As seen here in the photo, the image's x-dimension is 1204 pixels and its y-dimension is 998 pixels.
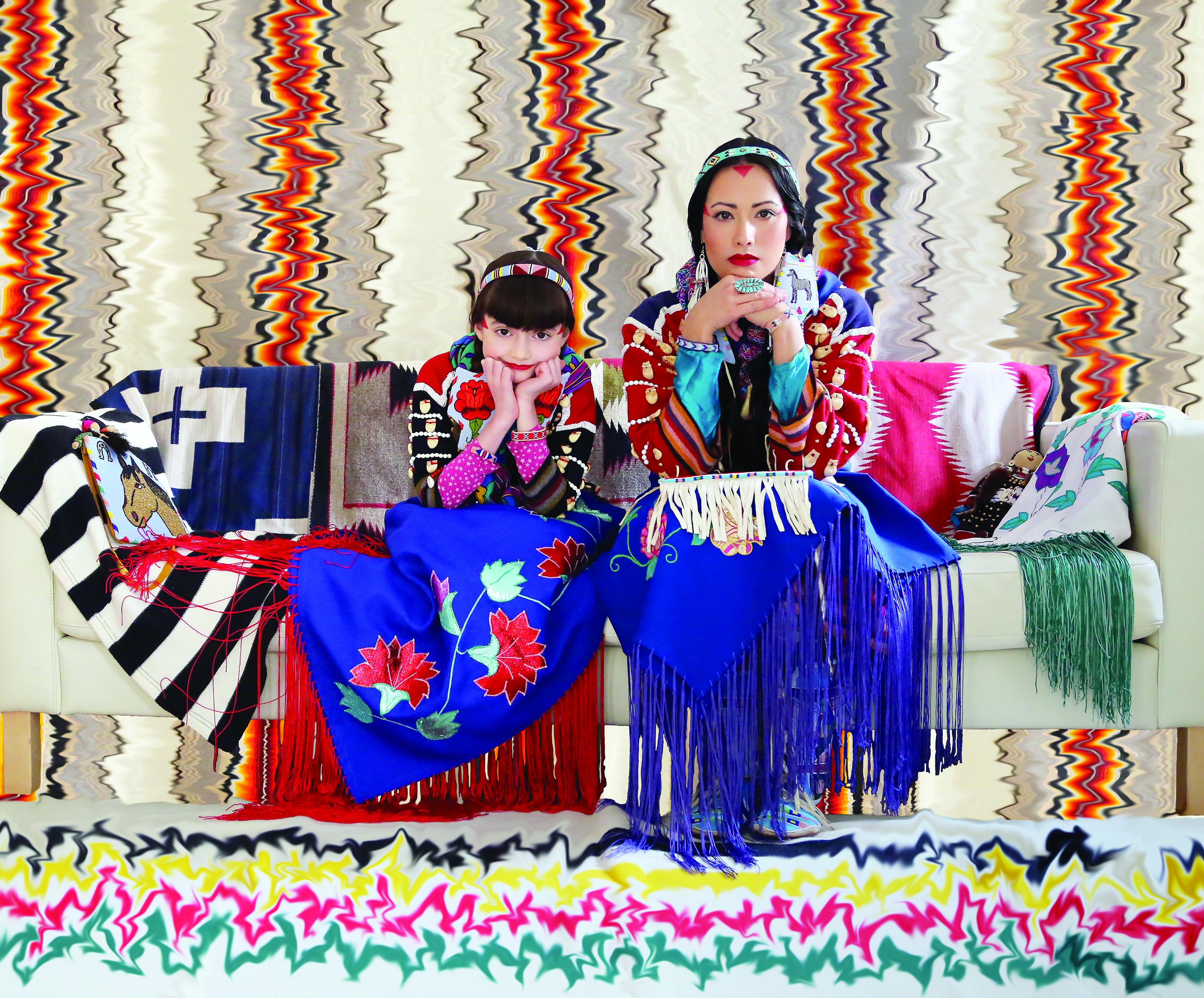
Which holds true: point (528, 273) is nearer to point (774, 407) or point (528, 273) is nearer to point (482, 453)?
point (482, 453)

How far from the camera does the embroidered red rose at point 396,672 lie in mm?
1373

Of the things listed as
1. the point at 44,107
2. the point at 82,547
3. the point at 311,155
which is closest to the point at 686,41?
the point at 311,155

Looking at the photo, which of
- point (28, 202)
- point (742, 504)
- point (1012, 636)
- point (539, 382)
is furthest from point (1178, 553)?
point (28, 202)

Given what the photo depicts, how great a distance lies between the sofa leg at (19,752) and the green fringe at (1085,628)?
5.66 feet

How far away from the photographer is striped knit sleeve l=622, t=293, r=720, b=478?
1.40 meters

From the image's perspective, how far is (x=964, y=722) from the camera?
144 centimetres

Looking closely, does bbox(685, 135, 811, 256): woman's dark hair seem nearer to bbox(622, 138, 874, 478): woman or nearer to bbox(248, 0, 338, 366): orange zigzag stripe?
bbox(622, 138, 874, 478): woman

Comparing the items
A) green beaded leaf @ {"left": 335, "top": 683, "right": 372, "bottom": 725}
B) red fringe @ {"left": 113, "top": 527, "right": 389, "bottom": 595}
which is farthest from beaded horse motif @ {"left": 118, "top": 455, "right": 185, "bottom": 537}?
green beaded leaf @ {"left": 335, "top": 683, "right": 372, "bottom": 725}

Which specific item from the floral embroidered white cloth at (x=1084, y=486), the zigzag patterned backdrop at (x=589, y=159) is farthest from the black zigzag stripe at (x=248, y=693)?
the floral embroidered white cloth at (x=1084, y=486)

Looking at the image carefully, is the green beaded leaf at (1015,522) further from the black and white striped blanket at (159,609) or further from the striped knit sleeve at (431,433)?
the black and white striped blanket at (159,609)

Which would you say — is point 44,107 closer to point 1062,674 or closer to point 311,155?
point 311,155

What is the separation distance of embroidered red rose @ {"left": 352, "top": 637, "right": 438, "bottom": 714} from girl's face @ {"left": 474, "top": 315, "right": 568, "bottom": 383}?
0.54 metres

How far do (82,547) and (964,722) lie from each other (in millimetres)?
1517

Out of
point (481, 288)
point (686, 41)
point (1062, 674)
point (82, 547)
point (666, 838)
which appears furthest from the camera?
point (686, 41)
